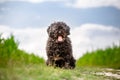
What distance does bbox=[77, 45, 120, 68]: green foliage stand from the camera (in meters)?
19.5

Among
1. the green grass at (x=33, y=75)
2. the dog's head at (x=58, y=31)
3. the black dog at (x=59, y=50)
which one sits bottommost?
the green grass at (x=33, y=75)

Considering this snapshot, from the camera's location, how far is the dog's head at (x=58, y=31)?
12.3 m

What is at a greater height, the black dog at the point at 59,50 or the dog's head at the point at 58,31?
the dog's head at the point at 58,31

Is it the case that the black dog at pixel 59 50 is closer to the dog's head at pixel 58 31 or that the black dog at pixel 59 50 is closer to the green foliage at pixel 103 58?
the dog's head at pixel 58 31

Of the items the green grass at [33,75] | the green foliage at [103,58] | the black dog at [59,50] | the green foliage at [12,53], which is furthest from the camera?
the green foliage at [103,58]

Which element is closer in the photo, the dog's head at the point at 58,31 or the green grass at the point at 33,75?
the green grass at the point at 33,75

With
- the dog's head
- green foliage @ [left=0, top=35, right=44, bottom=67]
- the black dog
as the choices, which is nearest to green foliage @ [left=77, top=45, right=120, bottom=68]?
green foliage @ [left=0, top=35, right=44, bottom=67]

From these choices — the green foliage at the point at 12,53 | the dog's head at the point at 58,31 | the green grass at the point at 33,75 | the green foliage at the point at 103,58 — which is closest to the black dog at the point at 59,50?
the dog's head at the point at 58,31

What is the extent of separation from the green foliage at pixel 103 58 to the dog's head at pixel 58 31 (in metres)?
7.07

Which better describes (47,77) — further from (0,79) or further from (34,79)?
(0,79)

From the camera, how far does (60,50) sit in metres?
12.8

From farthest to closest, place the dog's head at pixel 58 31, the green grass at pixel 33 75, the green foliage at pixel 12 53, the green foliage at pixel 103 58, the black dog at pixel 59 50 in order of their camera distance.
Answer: the green foliage at pixel 103 58 → the black dog at pixel 59 50 → the dog's head at pixel 58 31 → the green foliage at pixel 12 53 → the green grass at pixel 33 75

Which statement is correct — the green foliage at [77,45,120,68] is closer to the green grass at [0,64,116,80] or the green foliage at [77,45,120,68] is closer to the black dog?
the black dog

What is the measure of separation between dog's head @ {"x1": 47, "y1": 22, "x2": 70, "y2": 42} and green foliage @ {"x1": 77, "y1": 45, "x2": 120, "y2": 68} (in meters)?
7.07
